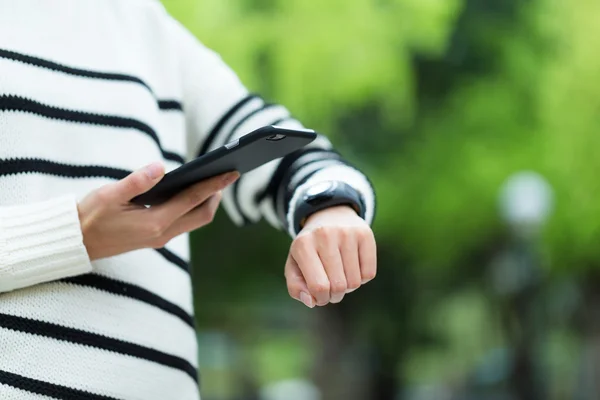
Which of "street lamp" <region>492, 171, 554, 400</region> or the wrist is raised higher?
the wrist

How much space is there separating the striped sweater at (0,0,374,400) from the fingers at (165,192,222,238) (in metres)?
0.11

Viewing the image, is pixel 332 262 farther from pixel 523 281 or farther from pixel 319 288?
pixel 523 281

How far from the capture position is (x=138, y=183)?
44.3 inches

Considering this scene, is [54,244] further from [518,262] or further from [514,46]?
[518,262]

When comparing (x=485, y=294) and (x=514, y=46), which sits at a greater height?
(x=514, y=46)

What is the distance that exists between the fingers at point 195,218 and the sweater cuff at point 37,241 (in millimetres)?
125

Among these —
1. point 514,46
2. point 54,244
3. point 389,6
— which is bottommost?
point 514,46

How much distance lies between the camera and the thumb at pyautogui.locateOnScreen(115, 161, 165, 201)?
3.67 feet

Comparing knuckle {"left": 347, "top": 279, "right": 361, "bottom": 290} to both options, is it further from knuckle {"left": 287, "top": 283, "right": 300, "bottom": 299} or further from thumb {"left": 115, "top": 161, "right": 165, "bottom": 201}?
thumb {"left": 115, "top": 161, "right": 165, "bottom": 201}

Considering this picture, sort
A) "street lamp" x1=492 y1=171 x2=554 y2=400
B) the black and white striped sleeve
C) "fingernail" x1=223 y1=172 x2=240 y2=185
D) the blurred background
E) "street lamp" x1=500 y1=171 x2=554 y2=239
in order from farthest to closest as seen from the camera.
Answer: "street lamp" x1=492 y1=171 x2=554 y2=400 → "street lamp" x1=500 y1=171 x2=554 y2=239 → the blurred background → the black and white striped sleeve → "fingernail" x1=223 y1=172 x2=240 y2=185

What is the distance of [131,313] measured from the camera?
1.29m

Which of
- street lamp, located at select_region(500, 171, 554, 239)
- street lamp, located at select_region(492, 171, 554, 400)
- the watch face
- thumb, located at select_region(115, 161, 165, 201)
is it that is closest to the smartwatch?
the watch face

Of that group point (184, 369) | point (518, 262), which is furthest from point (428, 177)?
point (184, 369)

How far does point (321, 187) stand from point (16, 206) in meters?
0.39
